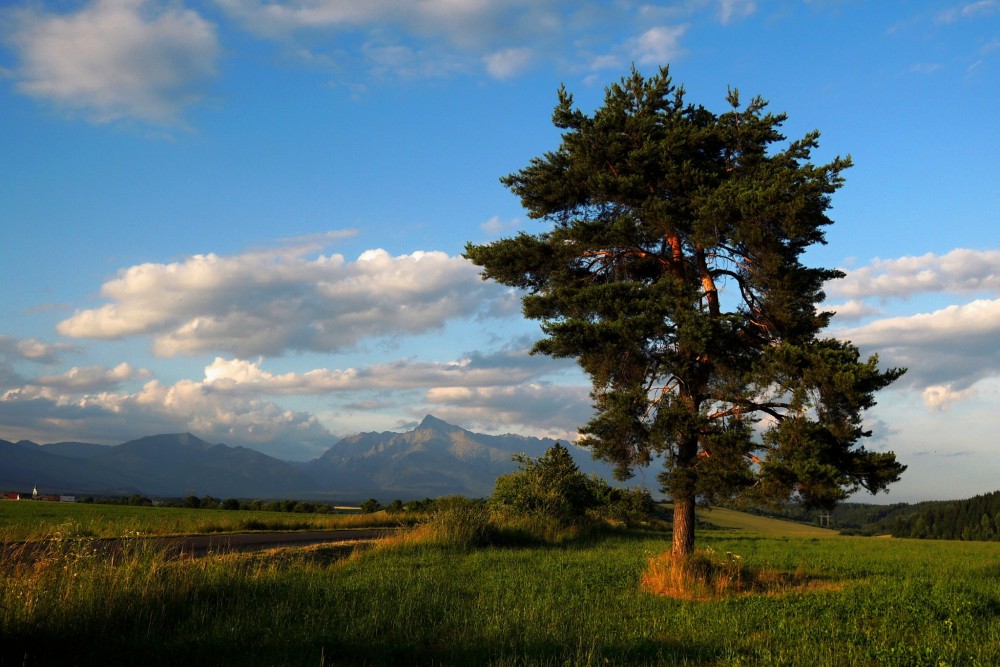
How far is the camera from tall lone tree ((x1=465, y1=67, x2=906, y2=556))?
52.3 ft

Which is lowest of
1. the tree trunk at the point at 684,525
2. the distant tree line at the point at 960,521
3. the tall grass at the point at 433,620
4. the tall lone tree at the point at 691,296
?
the distant tree line at the point at 960,521

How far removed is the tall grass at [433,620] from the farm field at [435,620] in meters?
0.03

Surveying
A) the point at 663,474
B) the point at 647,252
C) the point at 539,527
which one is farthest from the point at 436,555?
the point at 647,252

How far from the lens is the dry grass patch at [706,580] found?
42.5 ft

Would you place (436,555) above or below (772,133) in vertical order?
below

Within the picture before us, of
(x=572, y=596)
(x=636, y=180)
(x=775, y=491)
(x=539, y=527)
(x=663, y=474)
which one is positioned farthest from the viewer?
(x=539, y=527)

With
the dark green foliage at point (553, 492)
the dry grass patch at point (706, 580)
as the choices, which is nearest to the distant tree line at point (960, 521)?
the dark green foliage at point (553, 492)

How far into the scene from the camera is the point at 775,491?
15.6 m

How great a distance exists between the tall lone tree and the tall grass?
3729 millimetres

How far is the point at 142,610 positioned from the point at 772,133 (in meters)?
18.7

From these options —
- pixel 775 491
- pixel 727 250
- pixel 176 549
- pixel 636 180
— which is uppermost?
pixel 636 180

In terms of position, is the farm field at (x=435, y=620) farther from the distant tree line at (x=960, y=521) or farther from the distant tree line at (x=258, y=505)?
the distant tree line at (x=960, y=521)

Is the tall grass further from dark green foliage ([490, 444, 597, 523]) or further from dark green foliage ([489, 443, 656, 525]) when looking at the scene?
dark green foliage ([490, 444, 597, 523])

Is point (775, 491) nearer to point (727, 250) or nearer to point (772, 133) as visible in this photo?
point (727, 250)
